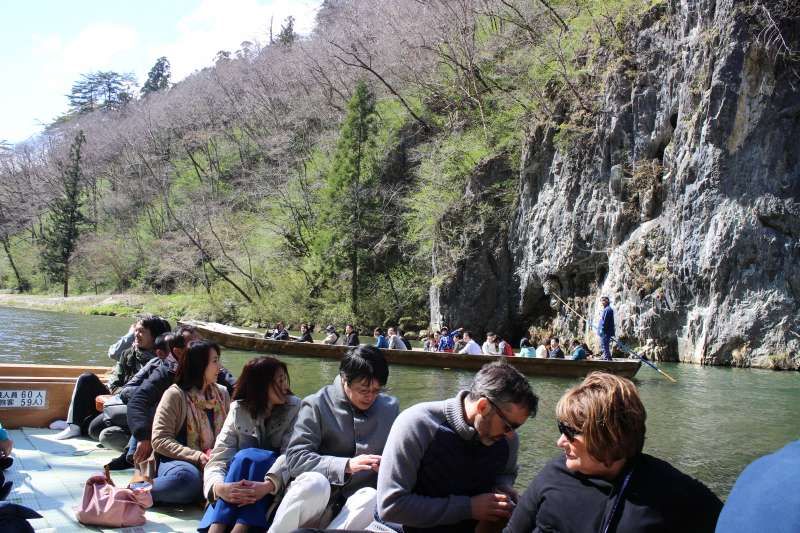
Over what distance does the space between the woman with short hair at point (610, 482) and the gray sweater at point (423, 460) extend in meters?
0.63

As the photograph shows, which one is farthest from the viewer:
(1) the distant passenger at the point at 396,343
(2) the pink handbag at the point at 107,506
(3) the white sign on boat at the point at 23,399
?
(1) the distant passenger at the point at 396,343

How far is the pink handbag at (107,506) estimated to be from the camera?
14.2ft

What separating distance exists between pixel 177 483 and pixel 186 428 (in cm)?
39

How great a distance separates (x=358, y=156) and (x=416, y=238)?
20.8 feet

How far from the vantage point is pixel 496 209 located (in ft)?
95.2

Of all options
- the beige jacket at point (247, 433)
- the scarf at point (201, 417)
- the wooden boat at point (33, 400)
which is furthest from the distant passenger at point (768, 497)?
the wooden boat at point (33, 400)

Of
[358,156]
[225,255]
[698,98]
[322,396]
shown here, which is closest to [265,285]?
[225,255]

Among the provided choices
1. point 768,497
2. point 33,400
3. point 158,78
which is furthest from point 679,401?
point 158,78

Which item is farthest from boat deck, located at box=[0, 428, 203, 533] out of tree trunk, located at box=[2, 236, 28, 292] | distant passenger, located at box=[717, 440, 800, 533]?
tree trunk, located at box=[2, 236, 28, 292]

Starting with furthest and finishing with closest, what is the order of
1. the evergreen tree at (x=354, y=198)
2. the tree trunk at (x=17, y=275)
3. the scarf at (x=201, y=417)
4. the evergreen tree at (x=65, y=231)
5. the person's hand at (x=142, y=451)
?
the tree trunk at (x=17, y=275)
the evergreen tree at (x=65, y=231)
the evergreen tree at (x=354, y=198)
the person's hand at (x=142, y=451)
the scarf at (x=201, y=417)

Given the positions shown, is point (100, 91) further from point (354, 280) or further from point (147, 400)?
point (147, 400)

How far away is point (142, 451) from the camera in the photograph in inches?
202

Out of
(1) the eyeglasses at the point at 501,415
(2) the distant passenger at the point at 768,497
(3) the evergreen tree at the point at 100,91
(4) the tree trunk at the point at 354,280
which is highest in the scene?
(3) the evergreen tree at the point at 100,91

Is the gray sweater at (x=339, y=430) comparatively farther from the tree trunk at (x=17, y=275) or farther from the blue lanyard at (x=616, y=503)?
the tree trunk at (x=17, y=275)
